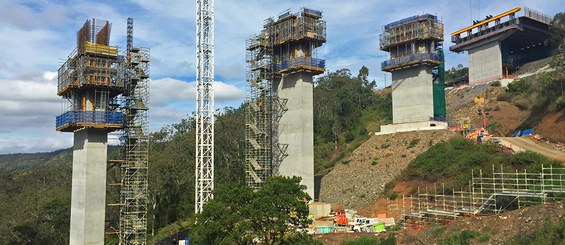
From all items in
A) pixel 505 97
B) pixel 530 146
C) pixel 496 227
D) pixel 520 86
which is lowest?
pixel 496 227

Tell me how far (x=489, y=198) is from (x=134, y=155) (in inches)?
1247

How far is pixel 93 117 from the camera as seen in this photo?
4231 centimetres

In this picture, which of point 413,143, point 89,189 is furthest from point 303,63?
point 89,189

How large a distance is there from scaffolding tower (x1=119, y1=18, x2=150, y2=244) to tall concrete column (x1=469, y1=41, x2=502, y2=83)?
58.9 meters

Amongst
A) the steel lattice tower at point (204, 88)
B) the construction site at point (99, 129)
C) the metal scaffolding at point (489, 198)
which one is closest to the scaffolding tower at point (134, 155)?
the construction site at point (99, 129)

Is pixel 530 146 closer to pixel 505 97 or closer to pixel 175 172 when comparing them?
pixel 505 97

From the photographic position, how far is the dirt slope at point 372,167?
51.0 m

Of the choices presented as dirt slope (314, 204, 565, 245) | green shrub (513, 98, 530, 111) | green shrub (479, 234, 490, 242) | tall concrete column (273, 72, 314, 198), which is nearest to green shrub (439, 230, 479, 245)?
dirt slope (314, 204, 565, 245)

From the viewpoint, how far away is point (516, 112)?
66.6 meters

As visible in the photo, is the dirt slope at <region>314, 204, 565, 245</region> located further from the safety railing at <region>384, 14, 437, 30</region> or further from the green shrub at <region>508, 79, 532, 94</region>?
A: the green shrub at <region>508, 79, 532, 94</region>

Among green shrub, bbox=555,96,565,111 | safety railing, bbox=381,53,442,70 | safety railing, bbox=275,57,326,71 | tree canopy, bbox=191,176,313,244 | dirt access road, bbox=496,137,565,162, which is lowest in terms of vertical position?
tree canopy, bbox=191,176,313,244

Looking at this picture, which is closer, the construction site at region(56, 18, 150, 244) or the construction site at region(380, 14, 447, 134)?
the construction site at region(56, 18, 150, 244)

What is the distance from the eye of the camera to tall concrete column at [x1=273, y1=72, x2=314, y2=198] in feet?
160

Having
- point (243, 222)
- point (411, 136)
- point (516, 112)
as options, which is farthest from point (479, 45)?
point (243, 222)
